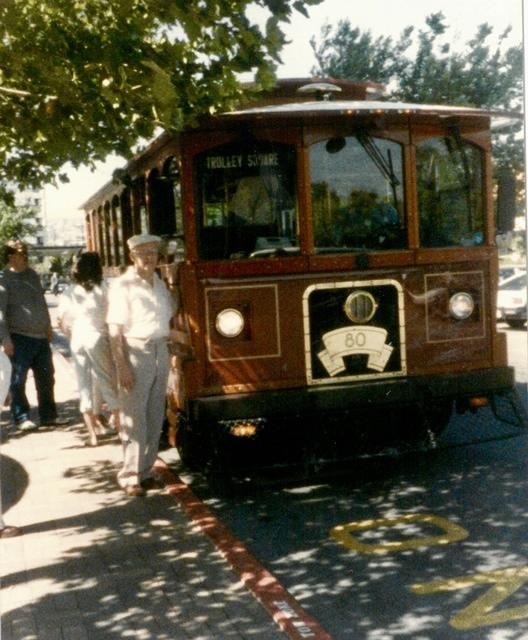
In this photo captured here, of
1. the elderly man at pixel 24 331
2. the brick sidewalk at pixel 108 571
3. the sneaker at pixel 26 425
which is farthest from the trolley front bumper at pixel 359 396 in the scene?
the sneaker at pixel 26 425

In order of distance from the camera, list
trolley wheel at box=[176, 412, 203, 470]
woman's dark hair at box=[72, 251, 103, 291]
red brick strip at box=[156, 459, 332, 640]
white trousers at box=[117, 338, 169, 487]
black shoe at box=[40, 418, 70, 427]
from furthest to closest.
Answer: black shoe at box=[40, 418, 70, 427]
woman's dark hair at box=[72, 251, 103, 291]
trolley wheel at box=[176, 412, 203, 470]
white trousers at box=[117, 338, 169, 487]
red brick strip at box=[156, 459, 332, 640]

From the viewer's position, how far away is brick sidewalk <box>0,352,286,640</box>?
3.90 m

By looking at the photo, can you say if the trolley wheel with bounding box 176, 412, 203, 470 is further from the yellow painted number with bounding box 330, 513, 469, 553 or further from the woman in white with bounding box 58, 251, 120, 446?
the yellow painted number with bounding box 330, 513, 469, 553

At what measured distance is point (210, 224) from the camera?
5.93 metres

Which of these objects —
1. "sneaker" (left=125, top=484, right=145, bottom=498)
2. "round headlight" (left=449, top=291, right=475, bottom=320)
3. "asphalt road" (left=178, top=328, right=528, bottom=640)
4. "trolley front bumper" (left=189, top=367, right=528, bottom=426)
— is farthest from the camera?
"round headlight" (left=449, top=291, right=475, bottom=320)

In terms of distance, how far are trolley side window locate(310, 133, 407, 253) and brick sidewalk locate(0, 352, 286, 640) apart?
225 centimetres

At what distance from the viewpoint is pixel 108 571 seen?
4633 mm

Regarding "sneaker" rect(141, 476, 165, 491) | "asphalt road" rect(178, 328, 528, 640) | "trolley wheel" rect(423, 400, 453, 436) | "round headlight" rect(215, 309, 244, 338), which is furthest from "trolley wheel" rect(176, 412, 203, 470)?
"trolley wheel" rect(423, 400, 453, 436)

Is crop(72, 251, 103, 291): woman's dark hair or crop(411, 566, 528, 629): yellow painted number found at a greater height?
crop(72, 251, 103, 291): woman's dark hair

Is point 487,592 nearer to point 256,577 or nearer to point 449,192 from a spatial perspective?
point 256,577

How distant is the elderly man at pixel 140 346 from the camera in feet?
19.4

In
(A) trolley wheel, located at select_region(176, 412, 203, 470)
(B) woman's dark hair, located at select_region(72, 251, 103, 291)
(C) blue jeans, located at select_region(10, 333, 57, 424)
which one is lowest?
(A) trolley wheel, located at select_region(176, 412, 203, 470)

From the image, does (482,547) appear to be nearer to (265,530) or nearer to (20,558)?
(265,530)

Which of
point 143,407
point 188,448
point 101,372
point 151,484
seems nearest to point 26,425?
point 101,372
